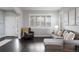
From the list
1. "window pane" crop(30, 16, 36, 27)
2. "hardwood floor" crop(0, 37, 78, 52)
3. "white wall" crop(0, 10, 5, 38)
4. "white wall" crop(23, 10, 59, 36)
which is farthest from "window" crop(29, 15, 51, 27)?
"white wall" crop(0, 10, 5, 38)

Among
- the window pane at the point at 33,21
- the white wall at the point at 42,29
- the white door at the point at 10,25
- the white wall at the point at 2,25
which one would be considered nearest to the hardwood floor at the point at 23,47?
the white wall at the point at 42,29

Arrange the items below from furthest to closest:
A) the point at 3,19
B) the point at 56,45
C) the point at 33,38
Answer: the point at 3,19
the point at 33,38
the point at 56,45

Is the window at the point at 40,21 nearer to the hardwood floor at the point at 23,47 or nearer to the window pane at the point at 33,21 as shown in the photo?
the window pane at the point at 33,21

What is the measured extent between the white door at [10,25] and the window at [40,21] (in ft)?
3.38

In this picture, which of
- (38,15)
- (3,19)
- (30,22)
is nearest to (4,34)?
(3,19)

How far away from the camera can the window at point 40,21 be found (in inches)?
313

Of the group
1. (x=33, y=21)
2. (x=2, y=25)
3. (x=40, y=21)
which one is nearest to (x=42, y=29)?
(x=40, y=21)

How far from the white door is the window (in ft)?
3.38

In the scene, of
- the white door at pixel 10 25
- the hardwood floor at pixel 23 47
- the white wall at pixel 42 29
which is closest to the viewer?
the hardwood floor at pixel 23 47

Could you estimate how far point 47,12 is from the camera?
7996 millimetres

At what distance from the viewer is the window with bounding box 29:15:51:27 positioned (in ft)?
26.0

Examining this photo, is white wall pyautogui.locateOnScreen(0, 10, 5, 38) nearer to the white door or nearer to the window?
the white door
